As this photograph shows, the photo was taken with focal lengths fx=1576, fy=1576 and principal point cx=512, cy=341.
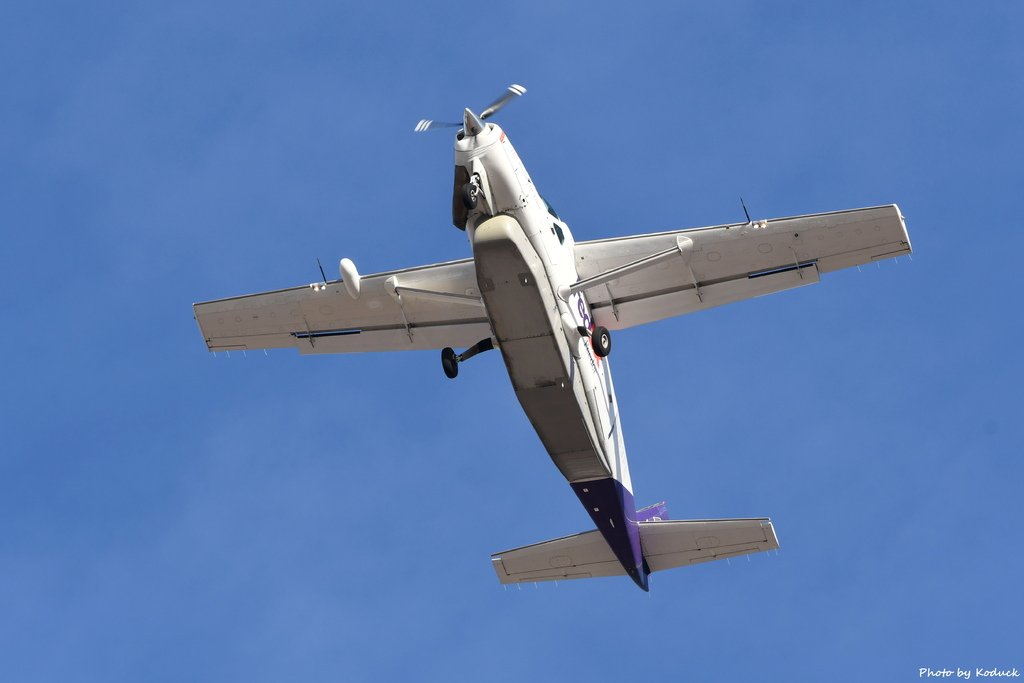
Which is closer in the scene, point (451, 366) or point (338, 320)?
point (451, 366)

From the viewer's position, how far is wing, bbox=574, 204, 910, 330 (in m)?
31.7

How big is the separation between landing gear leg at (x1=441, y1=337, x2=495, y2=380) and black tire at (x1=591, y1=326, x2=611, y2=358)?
213 cm

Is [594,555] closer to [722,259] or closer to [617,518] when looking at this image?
[617,518]

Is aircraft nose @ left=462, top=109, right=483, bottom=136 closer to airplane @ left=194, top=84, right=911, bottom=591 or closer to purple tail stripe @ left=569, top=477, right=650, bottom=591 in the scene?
airplane @ left=194, top=84, right=911, bottom=591

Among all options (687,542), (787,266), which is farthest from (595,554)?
(787,266)

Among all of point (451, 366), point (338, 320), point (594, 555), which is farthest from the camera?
point (594, 555)

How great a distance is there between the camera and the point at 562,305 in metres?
31.1

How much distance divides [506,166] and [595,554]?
10.2 m

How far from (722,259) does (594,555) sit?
781 cm

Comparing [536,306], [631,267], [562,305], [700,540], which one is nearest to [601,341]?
[562,305]

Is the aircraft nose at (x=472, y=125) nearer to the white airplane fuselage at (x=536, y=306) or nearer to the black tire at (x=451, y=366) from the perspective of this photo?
the white airplane fuselage at (x=536, y=306)

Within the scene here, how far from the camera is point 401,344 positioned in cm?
3509

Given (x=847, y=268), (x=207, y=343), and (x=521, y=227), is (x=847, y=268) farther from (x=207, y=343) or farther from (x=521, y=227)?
(x=207, y=343)

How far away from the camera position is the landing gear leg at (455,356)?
106 feet
